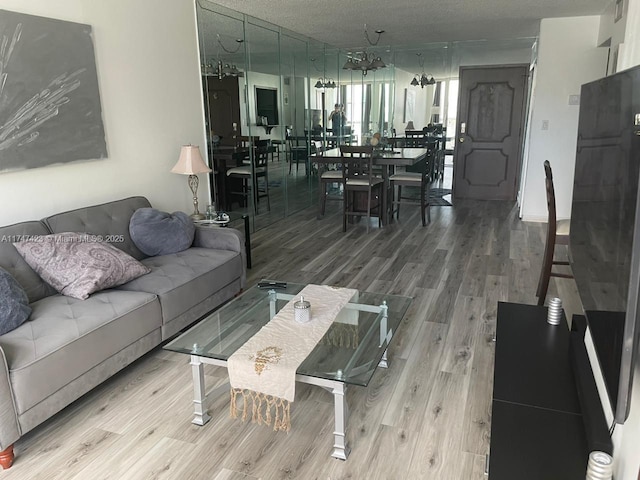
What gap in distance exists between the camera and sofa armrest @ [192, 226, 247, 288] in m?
3.47

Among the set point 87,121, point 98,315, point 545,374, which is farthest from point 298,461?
point 87,121

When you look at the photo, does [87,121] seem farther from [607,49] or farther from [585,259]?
[607,49]

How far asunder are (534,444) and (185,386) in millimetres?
1721

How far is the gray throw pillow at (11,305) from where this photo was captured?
6.94 ft

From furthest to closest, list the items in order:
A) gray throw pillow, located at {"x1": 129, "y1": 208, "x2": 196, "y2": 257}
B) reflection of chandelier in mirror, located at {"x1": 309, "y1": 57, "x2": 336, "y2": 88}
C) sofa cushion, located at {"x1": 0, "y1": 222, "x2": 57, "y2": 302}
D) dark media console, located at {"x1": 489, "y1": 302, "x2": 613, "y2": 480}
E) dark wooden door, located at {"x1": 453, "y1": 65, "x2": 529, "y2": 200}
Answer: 1. dark wooden door, located at {"x1": 453, "y1": 65, "x2": 529, "y2": 200}
2. reflection of chandelier in mirror, located at {"x1": 309, "y1": 57, "x2": 336, "y2": 88}
3. gray throw pillow, located at {"x1": 129, "y1": 208, "x2": 196, "y2": 257}
4. sofa cushion, located at {"x1": 0, "y1": 222, "x2": 57, "y2": 302}
5. dark media console, located at {"x1": 489, "y1": 302, "x2": 613, "y2": 480}

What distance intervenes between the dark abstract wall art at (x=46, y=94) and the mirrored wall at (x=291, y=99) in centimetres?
138

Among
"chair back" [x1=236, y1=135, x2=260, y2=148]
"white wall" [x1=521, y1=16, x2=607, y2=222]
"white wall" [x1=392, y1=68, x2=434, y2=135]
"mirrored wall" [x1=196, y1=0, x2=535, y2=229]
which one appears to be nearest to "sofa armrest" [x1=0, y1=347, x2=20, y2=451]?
"mirrored wall" [x1=196, y1=0, x2=535, y2=229]

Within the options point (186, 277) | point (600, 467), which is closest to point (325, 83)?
point (186, 277)

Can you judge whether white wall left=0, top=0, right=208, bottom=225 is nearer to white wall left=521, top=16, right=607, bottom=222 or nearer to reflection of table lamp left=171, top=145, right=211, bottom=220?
reflection of table lamp left=171, top=145, right=211, bottom=220

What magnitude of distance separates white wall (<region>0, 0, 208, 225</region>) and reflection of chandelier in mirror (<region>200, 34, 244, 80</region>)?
0.18 metres

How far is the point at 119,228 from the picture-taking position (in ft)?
10.5

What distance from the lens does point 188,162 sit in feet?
12.2

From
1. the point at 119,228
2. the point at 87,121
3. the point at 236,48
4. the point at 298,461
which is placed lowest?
the point at 298,461

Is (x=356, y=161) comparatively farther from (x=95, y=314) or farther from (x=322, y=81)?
(x=95, y=314)
